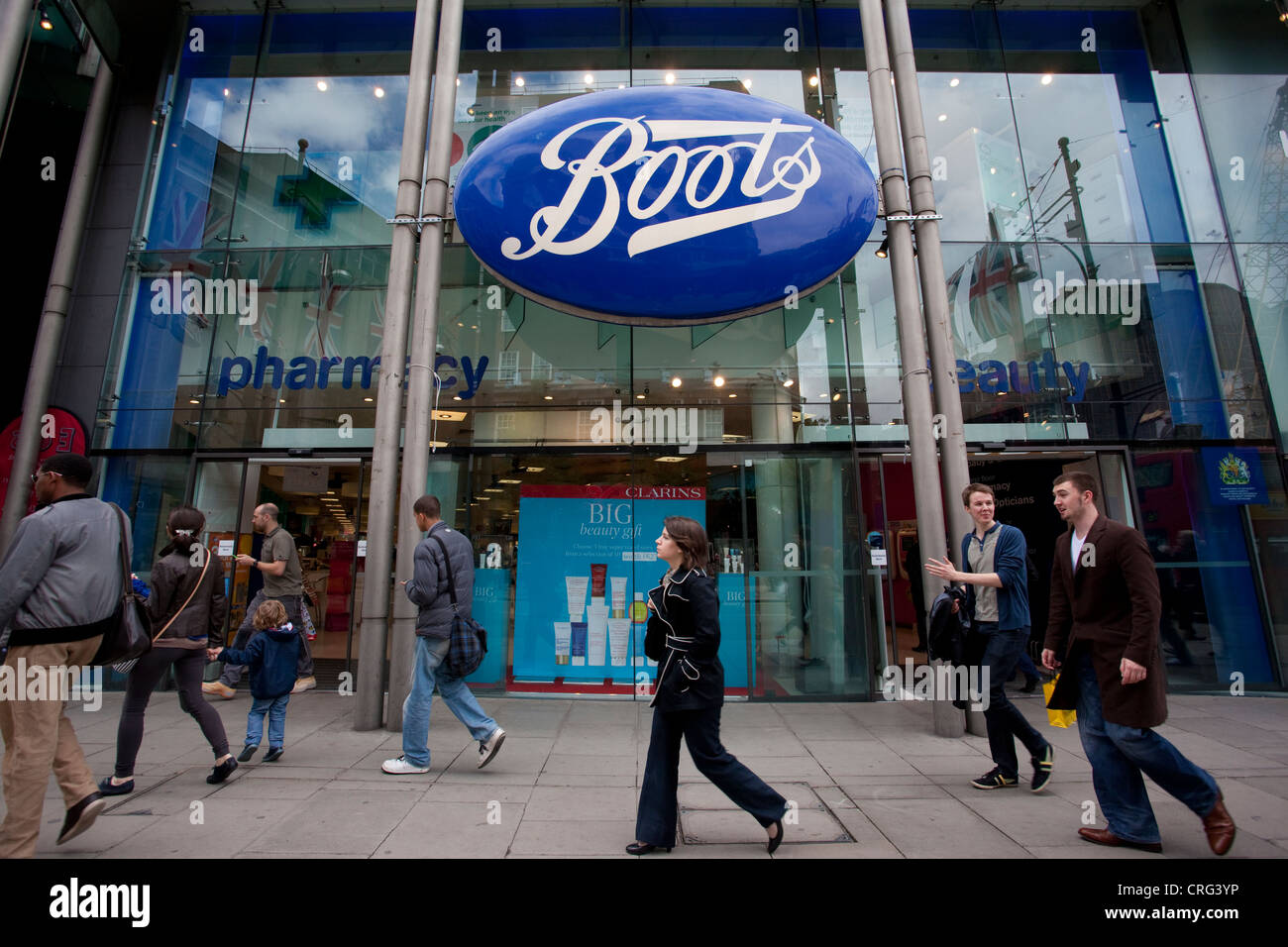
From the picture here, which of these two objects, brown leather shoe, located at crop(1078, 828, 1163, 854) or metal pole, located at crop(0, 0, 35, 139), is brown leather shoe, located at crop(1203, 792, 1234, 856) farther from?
metal pole, located at crop(0, 0, 35, 139)

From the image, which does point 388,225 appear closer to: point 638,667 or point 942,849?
point 638,667

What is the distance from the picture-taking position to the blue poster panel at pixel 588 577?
289 inches

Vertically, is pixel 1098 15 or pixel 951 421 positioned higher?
pixel 1098 15

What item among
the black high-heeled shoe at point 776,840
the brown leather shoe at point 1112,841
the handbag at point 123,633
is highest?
the handbag at point 123,633

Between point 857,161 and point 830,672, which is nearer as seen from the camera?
point 857,161

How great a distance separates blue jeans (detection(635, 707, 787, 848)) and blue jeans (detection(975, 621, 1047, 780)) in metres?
1.87

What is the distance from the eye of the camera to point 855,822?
3678 millimetres

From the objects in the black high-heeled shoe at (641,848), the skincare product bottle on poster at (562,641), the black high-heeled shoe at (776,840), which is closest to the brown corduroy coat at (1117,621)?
the black high-heeled shoe at (776,840)

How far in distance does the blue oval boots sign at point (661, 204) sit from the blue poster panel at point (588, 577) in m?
2.76

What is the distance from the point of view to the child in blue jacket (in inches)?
179

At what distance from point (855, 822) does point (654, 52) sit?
382 inches

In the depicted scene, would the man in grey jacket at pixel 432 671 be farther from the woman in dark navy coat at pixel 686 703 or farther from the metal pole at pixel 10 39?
the metal pole at pixel 10 39

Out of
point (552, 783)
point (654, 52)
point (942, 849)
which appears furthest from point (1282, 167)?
point (552, 783)

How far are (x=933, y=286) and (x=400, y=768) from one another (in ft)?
20.5
